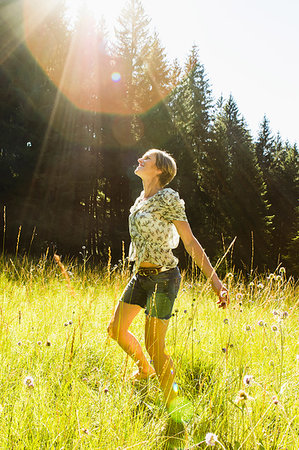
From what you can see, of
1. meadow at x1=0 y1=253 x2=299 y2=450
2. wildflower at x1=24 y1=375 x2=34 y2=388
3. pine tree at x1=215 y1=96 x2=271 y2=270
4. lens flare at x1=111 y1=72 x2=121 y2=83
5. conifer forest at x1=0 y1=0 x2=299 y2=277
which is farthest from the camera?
pine tree at x1=215 y1=96 x2=271 y2=270

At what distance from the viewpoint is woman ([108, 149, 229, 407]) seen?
213 centimetres

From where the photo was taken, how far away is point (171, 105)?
1630cm

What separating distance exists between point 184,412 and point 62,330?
5.13 feet

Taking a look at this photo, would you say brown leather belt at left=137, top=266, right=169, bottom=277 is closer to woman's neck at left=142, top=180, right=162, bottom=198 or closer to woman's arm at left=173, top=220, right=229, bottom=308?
woman's arm at left=173, top=220, right=229, bottom=308

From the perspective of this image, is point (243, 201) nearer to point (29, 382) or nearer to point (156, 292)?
point (156, 292)

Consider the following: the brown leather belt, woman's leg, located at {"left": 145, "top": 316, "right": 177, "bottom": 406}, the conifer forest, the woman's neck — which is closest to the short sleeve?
the woman's neck

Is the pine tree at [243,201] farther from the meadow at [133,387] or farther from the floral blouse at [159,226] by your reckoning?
the floral blouse at [159,226]

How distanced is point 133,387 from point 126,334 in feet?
2.67

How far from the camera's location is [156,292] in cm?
227

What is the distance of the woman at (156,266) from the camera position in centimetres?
213

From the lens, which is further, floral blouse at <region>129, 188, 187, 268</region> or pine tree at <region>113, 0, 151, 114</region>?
pine tree at <region>113, 0, 151, 114</region>

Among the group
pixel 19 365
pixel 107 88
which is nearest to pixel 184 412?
pixel 19 365

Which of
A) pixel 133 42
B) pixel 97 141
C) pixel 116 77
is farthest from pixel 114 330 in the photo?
pixel 133 42

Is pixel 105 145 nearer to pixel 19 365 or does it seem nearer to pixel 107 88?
pixel 107 88
